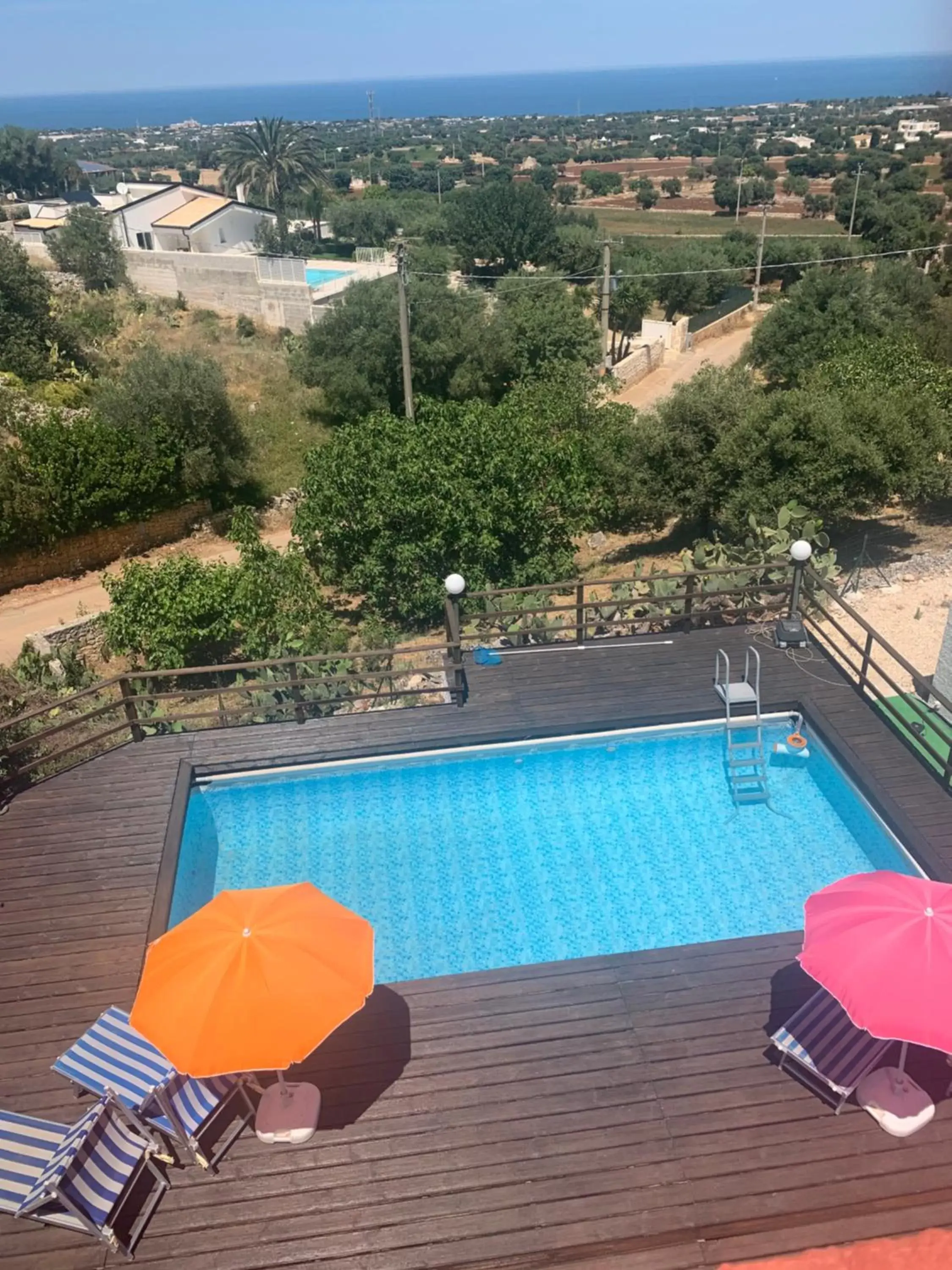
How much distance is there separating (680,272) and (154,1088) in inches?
1920

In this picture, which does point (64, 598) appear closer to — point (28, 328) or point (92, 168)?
point (28, 328)

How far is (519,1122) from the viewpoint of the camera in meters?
5.83

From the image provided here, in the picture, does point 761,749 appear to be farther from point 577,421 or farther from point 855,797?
point 577,421

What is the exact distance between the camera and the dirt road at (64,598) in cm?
2023

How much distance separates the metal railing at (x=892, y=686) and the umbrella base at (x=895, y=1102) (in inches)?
128

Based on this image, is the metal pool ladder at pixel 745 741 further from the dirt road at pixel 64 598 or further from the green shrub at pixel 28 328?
the green shrub at pixel 28 328

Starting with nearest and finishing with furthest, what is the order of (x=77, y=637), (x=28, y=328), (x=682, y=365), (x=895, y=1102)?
(x=895, y=1102)
(x=77, y=637)
(x=28, y=328)
(x=682, y=365)

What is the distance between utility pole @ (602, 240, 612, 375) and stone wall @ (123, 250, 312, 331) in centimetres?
1189

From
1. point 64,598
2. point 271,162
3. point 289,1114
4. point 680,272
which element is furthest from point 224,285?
point 289,1114

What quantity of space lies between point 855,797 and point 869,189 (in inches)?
3338

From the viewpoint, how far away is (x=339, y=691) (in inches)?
439

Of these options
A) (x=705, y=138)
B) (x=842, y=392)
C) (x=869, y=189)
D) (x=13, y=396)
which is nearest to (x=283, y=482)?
(x=13, y=396)

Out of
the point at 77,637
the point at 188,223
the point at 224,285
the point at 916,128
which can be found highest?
the point at 916,128

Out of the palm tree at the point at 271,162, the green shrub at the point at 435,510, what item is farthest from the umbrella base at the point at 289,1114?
the palm tree at the point at 271,162
